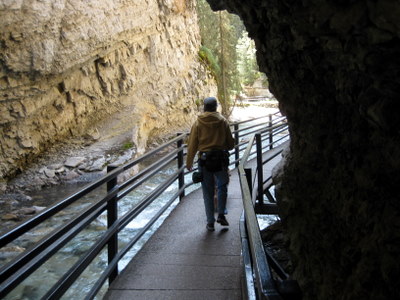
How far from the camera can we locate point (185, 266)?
15.4ft

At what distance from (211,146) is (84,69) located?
39.1 ft

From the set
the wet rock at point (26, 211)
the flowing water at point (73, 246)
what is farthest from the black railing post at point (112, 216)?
the wet rock at point (26, 211)

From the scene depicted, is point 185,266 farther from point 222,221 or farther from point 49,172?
point 49,172

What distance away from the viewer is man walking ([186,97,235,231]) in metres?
5.51

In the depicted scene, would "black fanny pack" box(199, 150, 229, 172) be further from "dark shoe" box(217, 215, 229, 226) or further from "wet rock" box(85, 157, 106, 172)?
"wet rock" box(85, 157, 106, 172)

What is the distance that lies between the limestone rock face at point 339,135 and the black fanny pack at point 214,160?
5.70 ft

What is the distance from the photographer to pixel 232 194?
794cm

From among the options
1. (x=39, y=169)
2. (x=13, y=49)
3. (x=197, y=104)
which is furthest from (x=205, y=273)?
(x=197, y=104)

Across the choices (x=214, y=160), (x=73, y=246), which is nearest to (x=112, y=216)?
(x=214, y=160)

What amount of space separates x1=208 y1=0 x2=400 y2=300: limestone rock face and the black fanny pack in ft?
5.70

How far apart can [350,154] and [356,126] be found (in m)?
0.18

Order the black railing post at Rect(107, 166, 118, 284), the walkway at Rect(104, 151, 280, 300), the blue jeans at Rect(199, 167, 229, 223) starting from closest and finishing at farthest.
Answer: the walkway at Rect(104, 151, 280, 300) < the black railing post at Rect(107, 166, 118, 284) < the blue jeans at Rect(199, 167, 229, 223)

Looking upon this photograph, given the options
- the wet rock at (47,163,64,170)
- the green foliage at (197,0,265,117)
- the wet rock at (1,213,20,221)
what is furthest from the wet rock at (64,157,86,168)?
the green foliage at (197,0,265,117)

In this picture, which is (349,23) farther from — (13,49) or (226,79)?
(226,79)
